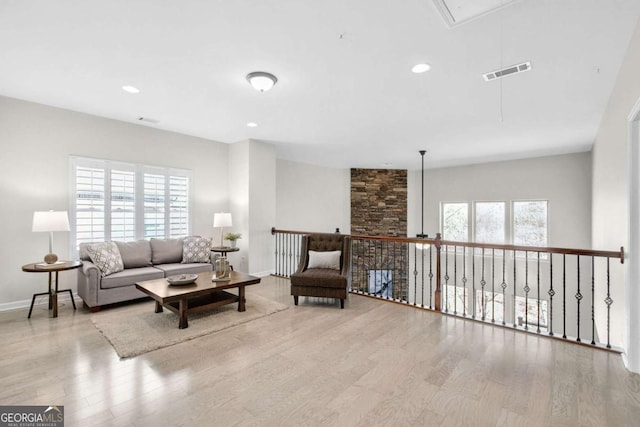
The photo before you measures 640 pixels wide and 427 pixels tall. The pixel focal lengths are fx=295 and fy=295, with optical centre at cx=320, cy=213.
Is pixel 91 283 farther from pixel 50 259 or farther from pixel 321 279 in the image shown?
pixel 321 279

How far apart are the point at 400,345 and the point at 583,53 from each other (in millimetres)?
3144

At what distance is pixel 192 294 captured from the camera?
10.8ft

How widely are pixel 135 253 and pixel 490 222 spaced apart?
8013 mm

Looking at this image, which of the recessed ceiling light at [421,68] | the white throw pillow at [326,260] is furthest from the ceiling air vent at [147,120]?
the recessed ceiling light at [421,68]

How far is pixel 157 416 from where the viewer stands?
1.90 m

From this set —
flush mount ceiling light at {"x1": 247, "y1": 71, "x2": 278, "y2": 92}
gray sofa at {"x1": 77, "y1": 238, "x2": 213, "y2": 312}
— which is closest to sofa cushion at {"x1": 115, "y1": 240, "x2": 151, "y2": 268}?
gray sofa at {"x1": 77, "y1": 238, "x2": 213, "y2": 312}

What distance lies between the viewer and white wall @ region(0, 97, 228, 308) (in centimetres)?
380

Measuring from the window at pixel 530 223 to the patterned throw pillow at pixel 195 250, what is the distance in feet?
23.6

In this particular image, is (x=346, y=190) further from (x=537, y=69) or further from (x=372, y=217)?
(x=537, y=69)

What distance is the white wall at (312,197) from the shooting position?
755 centimetres

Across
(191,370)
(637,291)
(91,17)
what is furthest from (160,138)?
(637,291)

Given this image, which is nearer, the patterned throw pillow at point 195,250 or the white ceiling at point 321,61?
the white ceiling at point 321,61

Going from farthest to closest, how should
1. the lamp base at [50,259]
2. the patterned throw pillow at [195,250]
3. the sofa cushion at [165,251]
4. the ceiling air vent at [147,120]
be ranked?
the patterned throw pillow at [195,250] < the sofa cushion at [165,251] < the ceiling air vent at [147,120] < the lamp base at [50,259]

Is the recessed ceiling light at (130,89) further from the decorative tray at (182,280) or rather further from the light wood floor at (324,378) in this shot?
the light wood floor at (324,378)
